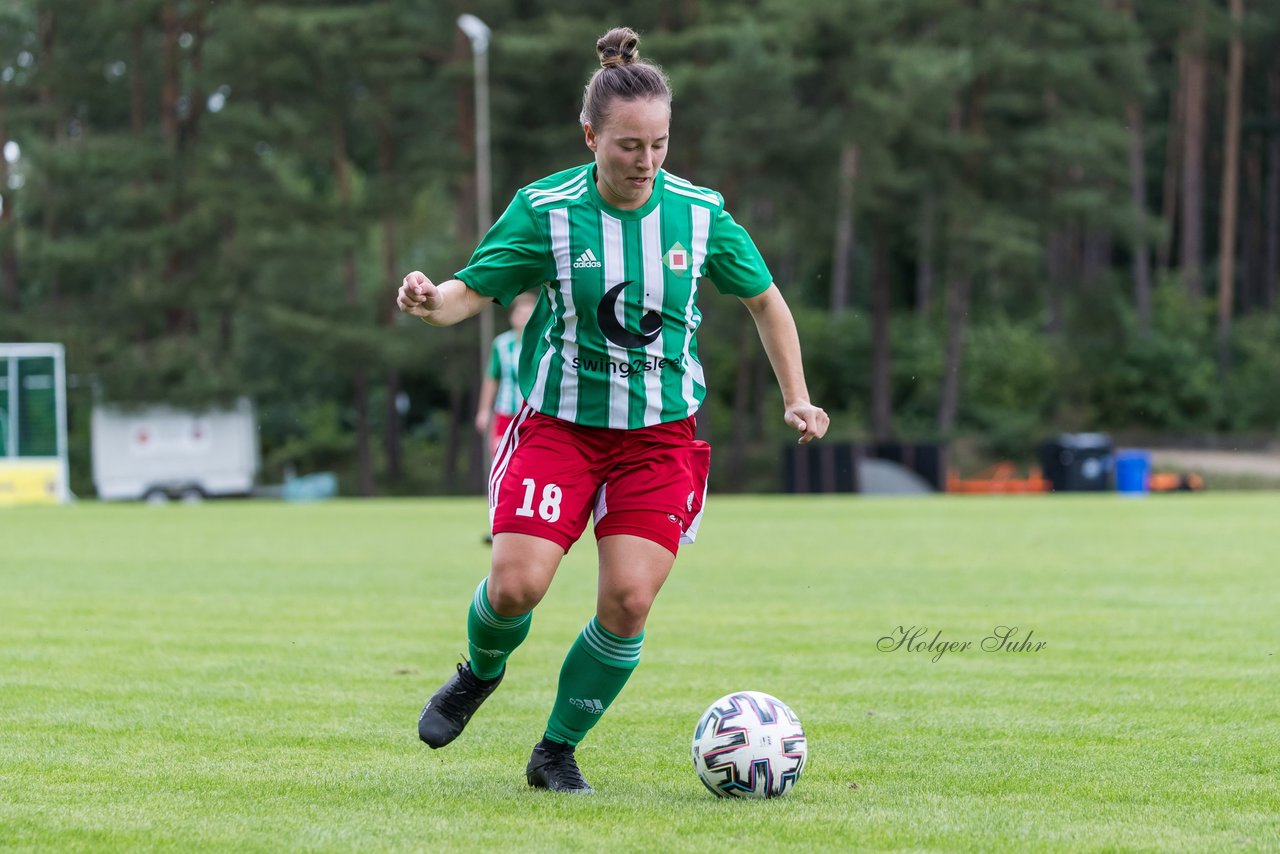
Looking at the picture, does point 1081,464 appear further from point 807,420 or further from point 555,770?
point 555,770

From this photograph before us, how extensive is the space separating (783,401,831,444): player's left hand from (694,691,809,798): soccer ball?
85 cm

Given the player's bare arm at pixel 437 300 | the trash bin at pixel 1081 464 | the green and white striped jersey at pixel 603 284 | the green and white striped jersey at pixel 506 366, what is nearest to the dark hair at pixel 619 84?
the green and white striped jersey at pixel 603 284

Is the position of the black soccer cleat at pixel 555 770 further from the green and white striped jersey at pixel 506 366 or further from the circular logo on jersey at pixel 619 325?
the green and white striped jersey at pixel 506 366

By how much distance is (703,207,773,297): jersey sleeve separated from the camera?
4922 mm

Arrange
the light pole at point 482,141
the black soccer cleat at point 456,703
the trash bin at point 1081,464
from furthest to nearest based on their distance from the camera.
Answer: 1. the trash bin at point 1081,464
2. the light pole at point 482,141
3. the black soccer cleat at point 456,703

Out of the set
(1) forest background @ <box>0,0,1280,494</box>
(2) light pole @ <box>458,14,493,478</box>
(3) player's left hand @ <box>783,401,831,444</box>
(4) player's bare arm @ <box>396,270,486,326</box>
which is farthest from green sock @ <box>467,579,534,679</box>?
(1) forest background @ <box>0,0,1280,494</box>

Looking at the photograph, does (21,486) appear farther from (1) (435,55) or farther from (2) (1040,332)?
(2) (1040,332)

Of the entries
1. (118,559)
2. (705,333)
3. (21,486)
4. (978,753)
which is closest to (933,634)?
(978,753)

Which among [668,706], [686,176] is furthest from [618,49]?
[686,176]

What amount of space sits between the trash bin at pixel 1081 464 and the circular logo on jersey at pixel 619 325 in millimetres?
30082

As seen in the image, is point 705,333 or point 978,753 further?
point 705,333

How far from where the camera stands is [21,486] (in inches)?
1214

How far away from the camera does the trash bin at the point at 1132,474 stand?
33.0 m

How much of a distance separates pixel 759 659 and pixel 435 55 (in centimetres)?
3297
